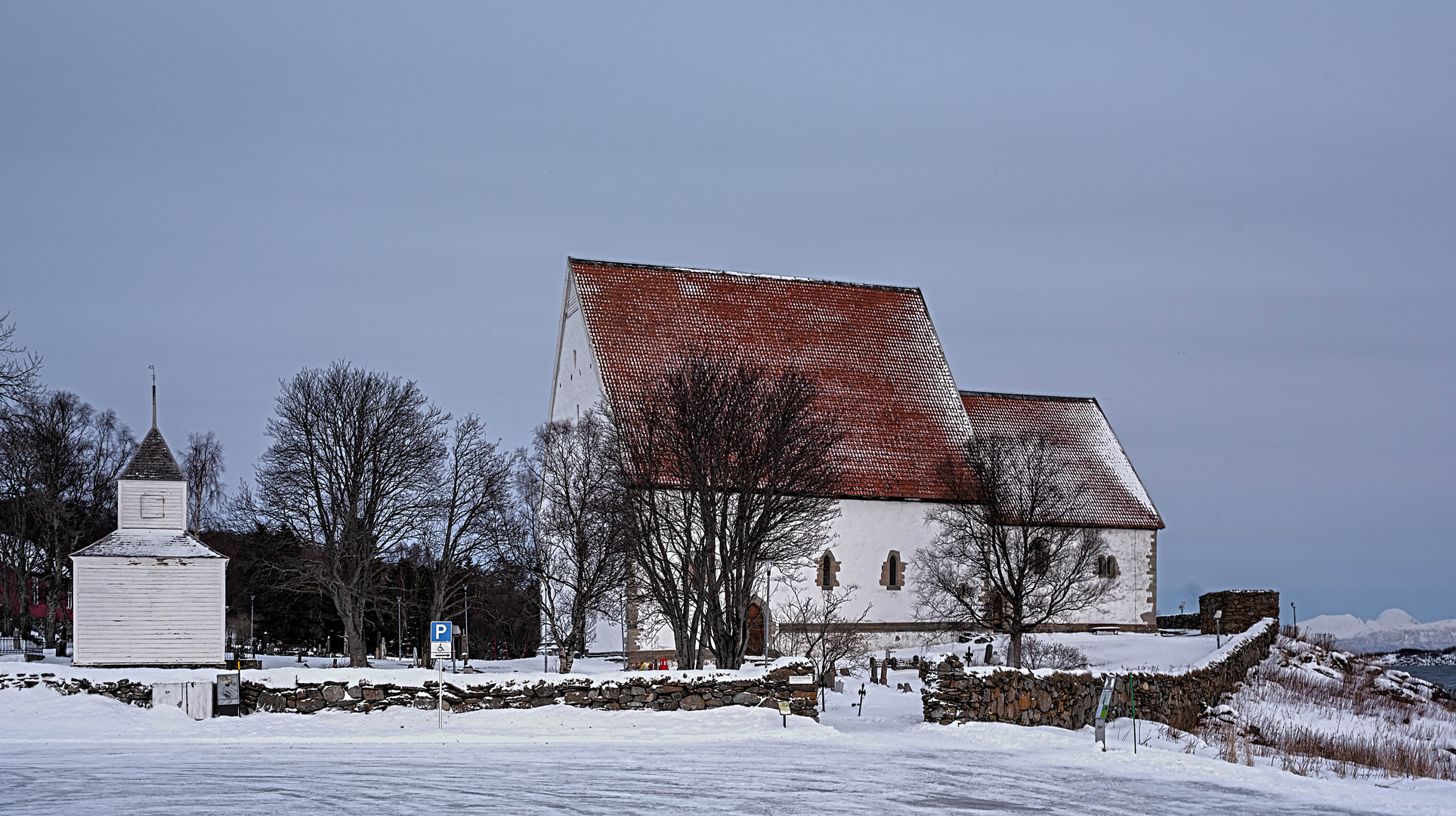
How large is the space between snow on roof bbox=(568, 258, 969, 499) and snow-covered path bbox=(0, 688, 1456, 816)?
24.2 meters

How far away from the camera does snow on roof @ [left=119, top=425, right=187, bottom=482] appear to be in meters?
38.6

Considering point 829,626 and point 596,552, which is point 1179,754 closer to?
point 596,552

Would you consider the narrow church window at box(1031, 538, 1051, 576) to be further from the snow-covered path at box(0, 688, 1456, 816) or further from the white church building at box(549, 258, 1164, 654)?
the snow-covered path at box(0, 688, 1456, 816)

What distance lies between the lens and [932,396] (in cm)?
5016

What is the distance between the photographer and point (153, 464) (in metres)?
38.8

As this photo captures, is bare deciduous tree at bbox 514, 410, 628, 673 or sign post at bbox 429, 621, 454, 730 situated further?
bare deciduous tree at bbox 514, 410, 628, 673

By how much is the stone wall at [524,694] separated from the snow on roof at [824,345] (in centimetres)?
2203

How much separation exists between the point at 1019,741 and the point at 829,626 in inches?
966

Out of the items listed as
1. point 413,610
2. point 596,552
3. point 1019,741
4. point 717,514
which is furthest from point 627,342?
point 1019,741

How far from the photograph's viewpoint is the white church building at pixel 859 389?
153 feet

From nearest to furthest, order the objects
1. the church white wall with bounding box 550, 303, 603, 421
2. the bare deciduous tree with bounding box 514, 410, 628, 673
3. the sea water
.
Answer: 1. the bare deciduous tree with bounding box 514, 410, 628, 673
2. the church white wall with bounding box 550, 303, 603, 421
3. the sea water

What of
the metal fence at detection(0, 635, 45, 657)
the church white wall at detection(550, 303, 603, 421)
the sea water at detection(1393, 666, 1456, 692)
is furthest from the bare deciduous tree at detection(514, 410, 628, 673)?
the sea water at detection(1393, 666, 1456, 692)

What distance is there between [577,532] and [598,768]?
2037 cm

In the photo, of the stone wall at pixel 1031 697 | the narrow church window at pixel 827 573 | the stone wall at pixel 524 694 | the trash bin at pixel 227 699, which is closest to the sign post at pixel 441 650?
the stone wall at pixel 524 694
